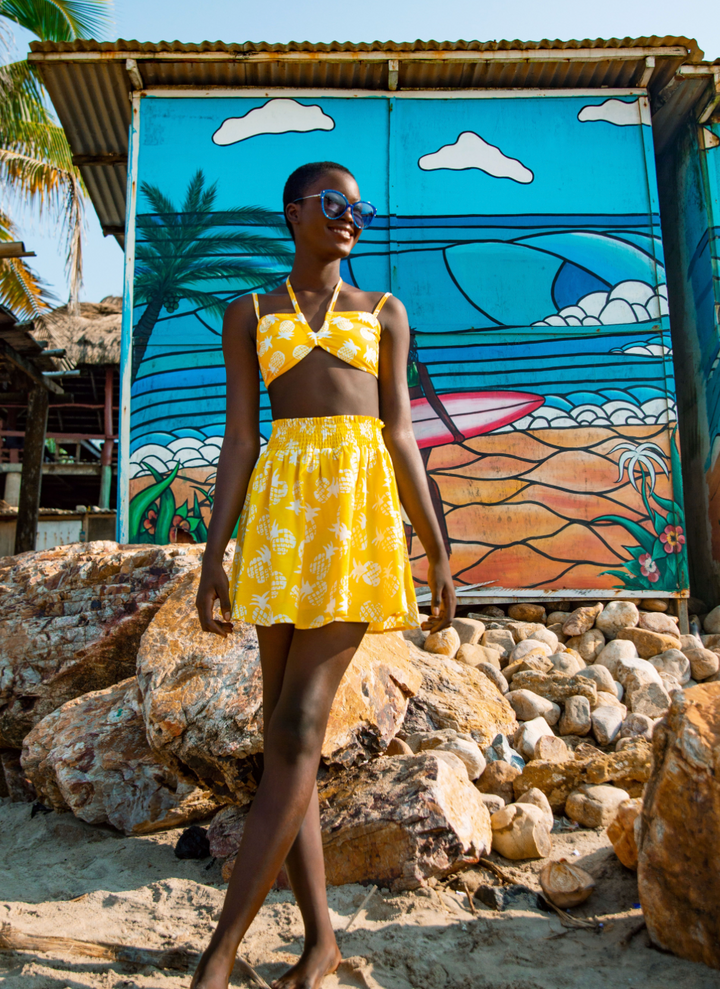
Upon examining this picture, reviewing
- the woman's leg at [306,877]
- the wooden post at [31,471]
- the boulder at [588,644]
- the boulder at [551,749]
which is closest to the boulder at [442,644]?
the boulder at [588,644]

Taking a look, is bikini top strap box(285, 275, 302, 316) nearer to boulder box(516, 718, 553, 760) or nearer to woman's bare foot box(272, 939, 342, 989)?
woman's bare foot box(272, 939, 342, 989)

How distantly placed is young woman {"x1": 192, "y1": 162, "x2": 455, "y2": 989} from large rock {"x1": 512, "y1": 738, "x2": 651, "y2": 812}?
127cm

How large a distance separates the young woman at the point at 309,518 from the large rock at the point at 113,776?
1.17 meters

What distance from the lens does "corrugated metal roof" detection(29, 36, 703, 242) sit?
556 centimetres

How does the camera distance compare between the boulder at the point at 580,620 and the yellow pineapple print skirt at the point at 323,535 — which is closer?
the yellow pineapple print skirt at the point at 323,535

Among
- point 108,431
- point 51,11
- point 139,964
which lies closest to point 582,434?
point 139,964

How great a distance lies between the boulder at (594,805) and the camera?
255cm

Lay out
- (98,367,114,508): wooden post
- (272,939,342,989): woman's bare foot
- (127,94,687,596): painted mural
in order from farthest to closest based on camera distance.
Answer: (98,367,114,508): wooden post
(127,94,687,596): painted mural
(272,939,342,989): woman's bare foot

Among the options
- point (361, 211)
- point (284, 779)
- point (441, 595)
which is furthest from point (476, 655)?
point (361, 211)

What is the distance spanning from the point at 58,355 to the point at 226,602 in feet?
20.6

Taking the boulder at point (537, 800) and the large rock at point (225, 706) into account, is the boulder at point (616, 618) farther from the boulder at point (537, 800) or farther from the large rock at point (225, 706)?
the large rock at point (225, 706)

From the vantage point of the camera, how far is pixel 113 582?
3.34 metres

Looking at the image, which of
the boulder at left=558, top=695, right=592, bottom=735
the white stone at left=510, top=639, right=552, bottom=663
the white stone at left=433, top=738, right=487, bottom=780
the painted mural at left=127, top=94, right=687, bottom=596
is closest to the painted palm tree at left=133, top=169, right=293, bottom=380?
the painted mural at left=127, top=94, right=687, bottom=596

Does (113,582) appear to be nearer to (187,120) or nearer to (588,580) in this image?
(588,580)
